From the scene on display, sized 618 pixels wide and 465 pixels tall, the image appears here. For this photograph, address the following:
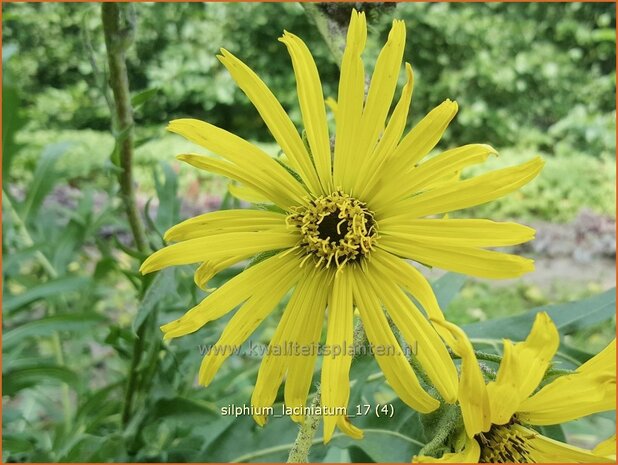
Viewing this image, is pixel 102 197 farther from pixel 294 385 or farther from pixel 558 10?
pixel 558 10

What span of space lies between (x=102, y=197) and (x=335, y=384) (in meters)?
2.94

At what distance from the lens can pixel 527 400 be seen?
0.48 m

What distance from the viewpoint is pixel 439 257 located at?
1.54ft

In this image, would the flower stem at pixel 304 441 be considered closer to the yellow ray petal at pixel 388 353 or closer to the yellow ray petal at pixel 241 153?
the yellow ray petal at pixel 388 353

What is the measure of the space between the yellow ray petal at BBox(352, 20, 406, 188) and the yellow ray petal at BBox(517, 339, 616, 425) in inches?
8.4

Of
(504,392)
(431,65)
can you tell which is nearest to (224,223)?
(504,392)

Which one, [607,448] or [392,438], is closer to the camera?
[607,448]

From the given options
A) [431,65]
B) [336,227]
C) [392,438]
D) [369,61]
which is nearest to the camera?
[336,227]

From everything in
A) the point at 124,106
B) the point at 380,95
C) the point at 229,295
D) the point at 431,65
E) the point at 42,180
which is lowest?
the point at 229,295

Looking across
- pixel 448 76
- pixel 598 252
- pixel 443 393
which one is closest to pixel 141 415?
pixel 443 393

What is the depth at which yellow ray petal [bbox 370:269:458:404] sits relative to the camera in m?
0.44

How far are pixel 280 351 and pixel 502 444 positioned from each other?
188mm

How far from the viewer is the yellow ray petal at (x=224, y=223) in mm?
481

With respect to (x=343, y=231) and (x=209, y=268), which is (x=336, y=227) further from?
(x=209, y=268)
